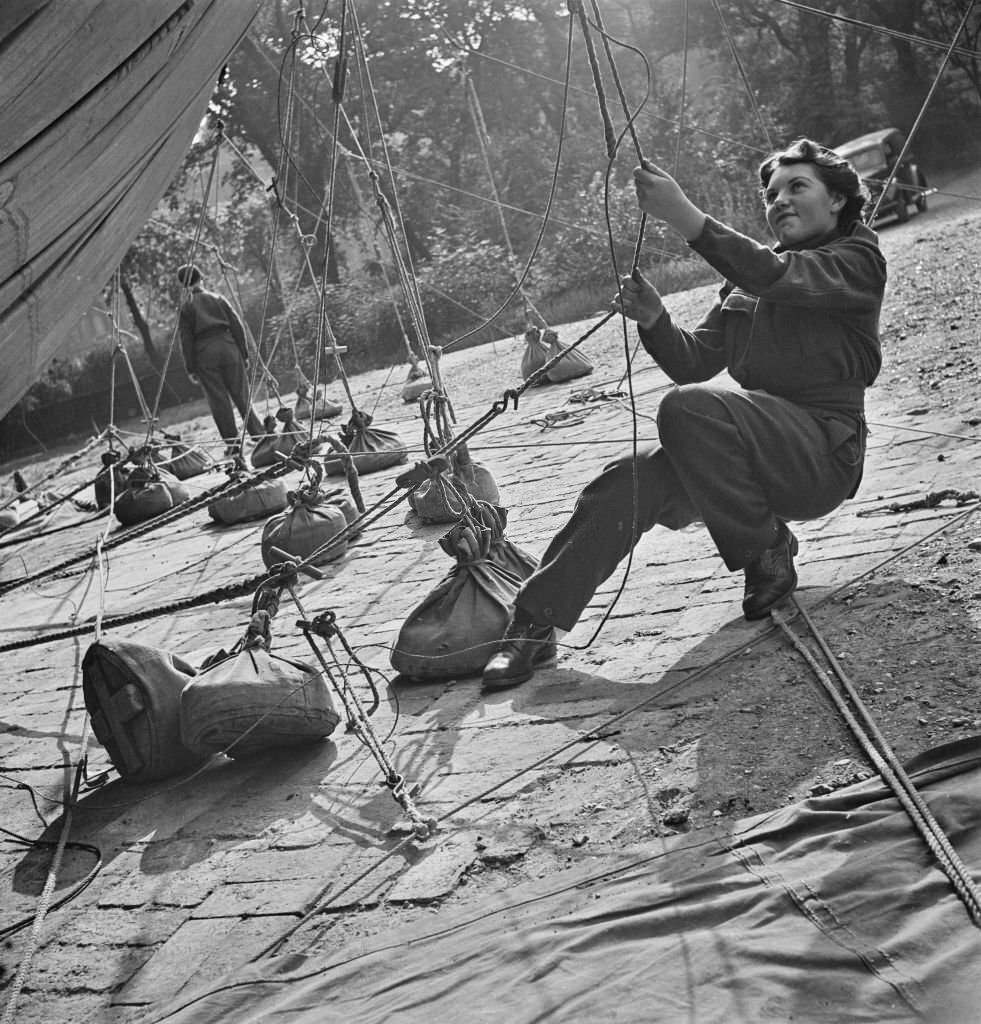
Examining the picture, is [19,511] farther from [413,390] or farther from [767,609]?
[767,609]

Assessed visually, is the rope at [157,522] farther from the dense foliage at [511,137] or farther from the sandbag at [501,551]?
the dense foliage at [511,137]

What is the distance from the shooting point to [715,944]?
215 cm

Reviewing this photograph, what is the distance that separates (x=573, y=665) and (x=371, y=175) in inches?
159

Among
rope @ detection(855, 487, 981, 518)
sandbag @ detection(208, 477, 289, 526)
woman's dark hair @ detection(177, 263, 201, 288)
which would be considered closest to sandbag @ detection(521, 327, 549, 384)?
woman's dark hair @ detection(177, 263, 201, 288)

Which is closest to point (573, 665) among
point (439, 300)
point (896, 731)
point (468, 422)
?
point (896, 731)

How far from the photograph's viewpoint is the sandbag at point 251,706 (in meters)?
3.52

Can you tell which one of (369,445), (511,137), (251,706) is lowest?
(369,445)

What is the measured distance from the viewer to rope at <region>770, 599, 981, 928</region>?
212 cm

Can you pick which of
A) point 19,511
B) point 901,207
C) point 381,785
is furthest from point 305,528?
point 901,207

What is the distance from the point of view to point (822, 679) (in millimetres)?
3115

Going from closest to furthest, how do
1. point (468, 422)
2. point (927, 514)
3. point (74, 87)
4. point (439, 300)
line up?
point (74, 87) → point (927, 514) → point (468, 422) → point (439, 300)

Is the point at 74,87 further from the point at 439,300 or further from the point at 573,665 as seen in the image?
the point at 439,300

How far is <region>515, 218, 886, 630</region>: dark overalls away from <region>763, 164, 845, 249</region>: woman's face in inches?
2.4

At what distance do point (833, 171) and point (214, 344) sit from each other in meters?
8.74
